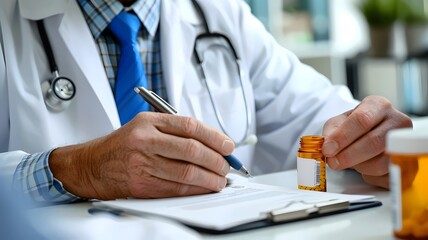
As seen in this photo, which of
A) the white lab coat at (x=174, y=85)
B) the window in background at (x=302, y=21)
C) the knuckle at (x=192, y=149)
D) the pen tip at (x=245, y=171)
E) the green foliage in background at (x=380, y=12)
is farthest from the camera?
the green foliage in background at (x=380, y=12)

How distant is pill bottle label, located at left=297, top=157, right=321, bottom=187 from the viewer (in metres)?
1.12

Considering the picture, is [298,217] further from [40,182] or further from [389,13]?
[389,13]

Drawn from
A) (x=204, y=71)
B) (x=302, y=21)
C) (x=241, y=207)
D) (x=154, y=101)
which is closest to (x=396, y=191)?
(x=241, y=207)

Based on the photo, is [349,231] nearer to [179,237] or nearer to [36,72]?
[179,237]

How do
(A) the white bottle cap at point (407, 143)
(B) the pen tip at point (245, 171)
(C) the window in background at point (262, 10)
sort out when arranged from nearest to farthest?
(A) the white bottle cap at point (407, 143), (B) the pen tip at point (245, 171), (C) the window in background at point (262, 10)

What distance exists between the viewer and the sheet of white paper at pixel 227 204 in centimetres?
90

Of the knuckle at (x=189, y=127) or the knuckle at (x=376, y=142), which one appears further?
the knuckle at (x=376, y=142)

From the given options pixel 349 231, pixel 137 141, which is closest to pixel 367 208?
pixel 349 231

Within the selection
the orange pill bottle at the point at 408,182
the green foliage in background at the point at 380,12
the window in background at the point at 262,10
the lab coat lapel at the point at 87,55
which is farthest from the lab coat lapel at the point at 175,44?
the green foliage in background at the point at 380,12

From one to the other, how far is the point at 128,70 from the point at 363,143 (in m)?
0.58

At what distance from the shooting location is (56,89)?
4.78ft

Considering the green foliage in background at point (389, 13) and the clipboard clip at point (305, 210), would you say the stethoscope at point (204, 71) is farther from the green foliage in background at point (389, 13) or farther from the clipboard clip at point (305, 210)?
the green foliage in background at point (389, 13)

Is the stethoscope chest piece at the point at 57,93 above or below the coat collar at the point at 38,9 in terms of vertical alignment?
below

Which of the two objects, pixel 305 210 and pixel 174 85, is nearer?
pixel 305 210
